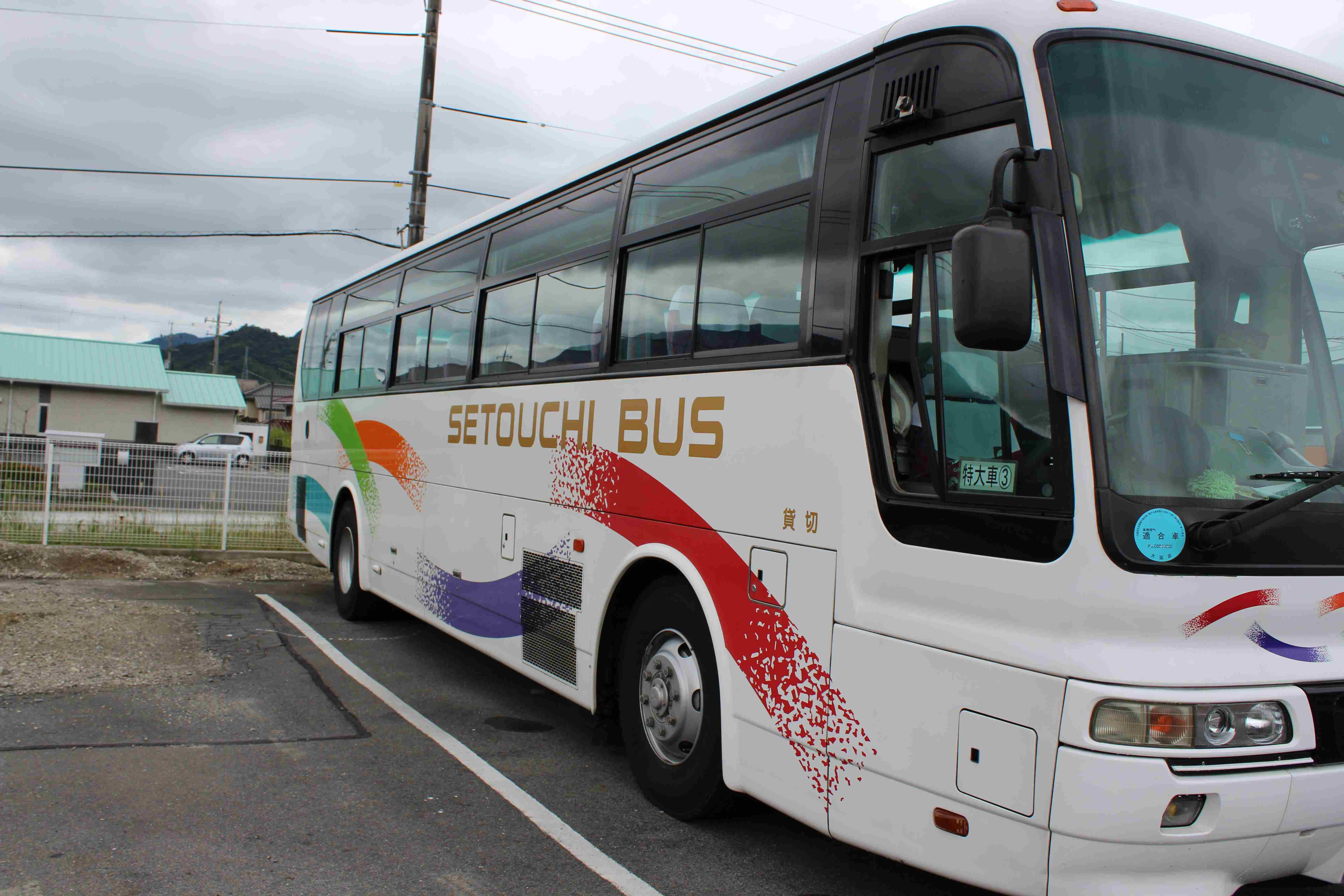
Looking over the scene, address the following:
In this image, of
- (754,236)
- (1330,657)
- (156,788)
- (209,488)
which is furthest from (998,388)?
(209,488)

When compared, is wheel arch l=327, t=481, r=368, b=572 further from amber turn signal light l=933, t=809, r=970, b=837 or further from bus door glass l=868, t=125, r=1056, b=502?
amber turn signal light l=933, t=809, r=970, b=837

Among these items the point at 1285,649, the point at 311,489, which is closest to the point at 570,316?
the point at 1285,649

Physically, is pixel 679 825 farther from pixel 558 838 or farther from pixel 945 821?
pixel 945 821

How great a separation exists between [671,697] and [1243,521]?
255 centimetres

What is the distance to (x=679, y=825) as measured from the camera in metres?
4.43

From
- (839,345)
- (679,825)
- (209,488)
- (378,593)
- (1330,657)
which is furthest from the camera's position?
(209,488)

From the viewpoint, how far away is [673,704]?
4453 millimetres

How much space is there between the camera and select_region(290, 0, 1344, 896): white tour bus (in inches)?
107

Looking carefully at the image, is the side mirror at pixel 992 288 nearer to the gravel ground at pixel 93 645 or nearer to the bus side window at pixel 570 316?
the bus side window at pixel 570 316

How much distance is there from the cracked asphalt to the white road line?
0.16 feet

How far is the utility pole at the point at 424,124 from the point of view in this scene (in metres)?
17.3

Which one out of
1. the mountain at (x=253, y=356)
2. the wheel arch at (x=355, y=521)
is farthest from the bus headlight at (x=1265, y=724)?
the mountain at (x=253, y=356)

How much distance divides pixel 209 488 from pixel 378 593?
6.08m

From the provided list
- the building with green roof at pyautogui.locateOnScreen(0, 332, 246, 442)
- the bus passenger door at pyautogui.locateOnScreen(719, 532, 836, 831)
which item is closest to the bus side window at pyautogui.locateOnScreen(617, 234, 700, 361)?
the bus passenger door at pyautogui.locateOnScreen(719, 532, 836, 831)
